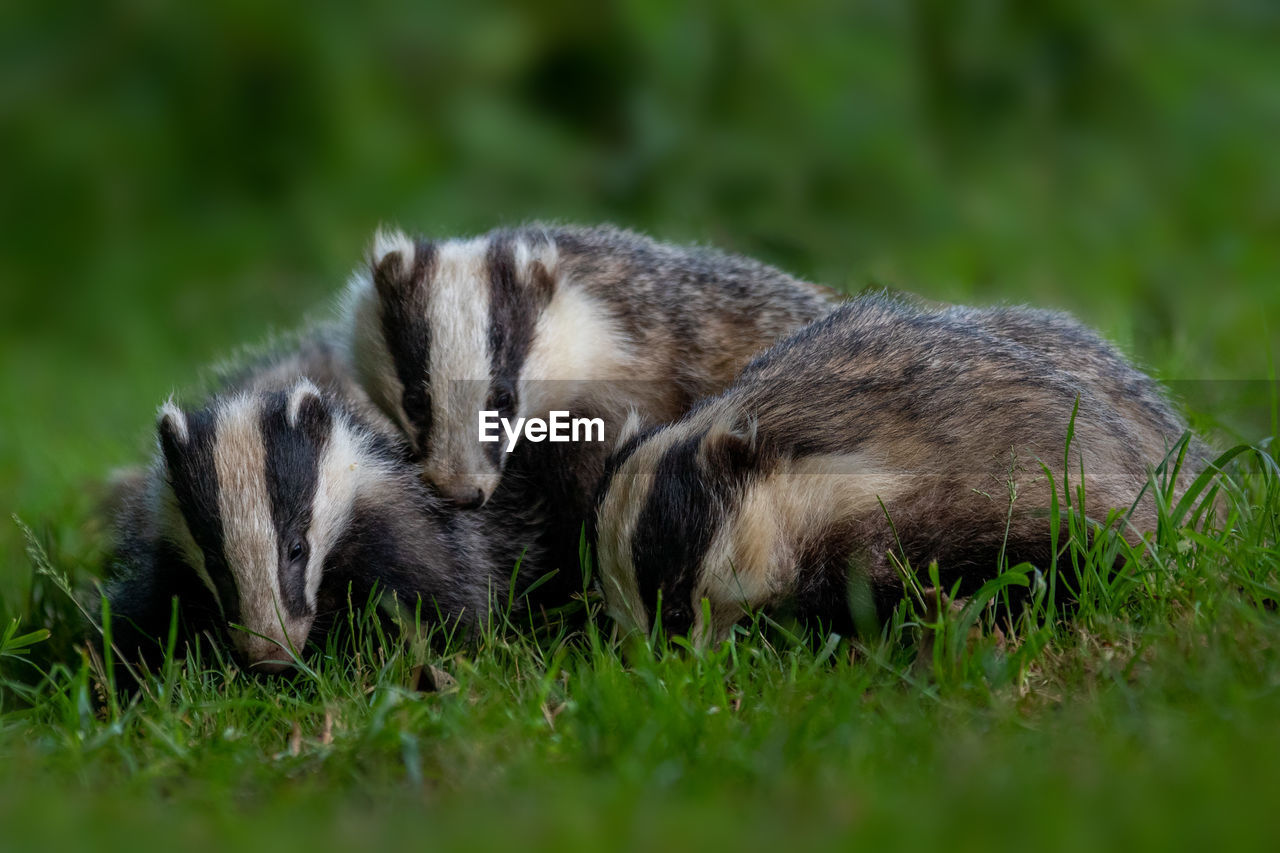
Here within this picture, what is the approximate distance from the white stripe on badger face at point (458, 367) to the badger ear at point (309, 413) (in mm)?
418

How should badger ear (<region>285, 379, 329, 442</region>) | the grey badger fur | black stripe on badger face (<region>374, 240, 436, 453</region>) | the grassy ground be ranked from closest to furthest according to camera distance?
the grassy ground, the grey badger fur, badger ear (<region>285, 379, 329, 442</region>), black stripe on badger face (<region>374, 240, 436, 453</region>)

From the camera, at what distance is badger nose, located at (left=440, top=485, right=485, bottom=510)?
420 centimetres

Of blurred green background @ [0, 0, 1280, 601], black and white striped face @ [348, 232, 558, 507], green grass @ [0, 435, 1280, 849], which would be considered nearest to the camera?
green grass @ [0, 435, 1280, 849]

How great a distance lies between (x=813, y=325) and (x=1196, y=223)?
212 inches

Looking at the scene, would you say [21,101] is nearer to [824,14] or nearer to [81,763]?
[824,14]

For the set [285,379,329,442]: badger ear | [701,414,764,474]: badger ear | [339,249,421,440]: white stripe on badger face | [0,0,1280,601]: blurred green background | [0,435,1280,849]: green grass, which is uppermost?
[0,0,1280,601]: blurred green background

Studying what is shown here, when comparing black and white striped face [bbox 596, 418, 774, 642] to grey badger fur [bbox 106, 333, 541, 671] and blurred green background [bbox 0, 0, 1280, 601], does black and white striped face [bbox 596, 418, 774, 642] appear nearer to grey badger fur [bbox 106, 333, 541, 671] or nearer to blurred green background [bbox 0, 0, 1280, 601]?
grey badger fur [bbox 106, 333, 541, 671]

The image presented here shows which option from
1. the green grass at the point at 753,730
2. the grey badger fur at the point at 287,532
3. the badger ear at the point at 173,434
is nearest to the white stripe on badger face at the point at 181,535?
the grey badger fur at the point at 287,532

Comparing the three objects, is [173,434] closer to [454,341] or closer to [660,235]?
[454,341]

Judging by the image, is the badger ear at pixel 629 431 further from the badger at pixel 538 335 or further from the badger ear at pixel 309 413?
→ the badger ear at pixel 309 413

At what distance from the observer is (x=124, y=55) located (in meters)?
9.95

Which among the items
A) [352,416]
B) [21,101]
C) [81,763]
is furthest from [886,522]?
[21,101]

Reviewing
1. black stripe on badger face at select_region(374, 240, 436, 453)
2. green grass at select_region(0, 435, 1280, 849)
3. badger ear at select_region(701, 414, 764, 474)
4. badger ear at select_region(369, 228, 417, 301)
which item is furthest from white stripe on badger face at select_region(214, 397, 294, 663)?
badger ear at select_region(701, 414, 764, 474)

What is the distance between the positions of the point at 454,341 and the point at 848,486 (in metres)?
1.49
